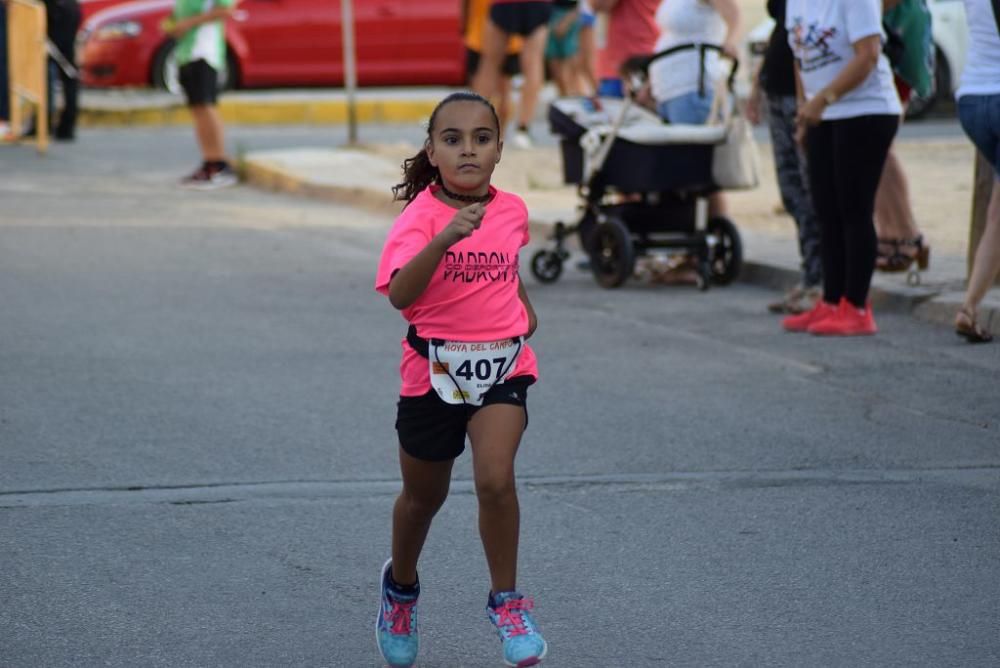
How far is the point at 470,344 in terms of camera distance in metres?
4.05

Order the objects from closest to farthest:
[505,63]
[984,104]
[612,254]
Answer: [984,104], [612,254], [505,63]

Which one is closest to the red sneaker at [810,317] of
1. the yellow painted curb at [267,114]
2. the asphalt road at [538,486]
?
the asphalt road at [538,486]

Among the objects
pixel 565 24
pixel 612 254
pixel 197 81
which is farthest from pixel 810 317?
pixel 565 24

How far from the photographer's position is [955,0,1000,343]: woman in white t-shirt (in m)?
7.77

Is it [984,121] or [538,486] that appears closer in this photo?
[538,486]

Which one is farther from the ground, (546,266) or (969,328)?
(969,328)

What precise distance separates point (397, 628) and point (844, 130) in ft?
15.7

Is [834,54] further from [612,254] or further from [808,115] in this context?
[612,254]

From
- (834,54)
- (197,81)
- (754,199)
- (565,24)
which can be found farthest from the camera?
(565,24)

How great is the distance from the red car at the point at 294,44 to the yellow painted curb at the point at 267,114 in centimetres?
62

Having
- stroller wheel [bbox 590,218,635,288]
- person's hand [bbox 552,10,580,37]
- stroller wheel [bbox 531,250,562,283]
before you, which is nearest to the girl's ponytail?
stroller wheel [bbox 590,218,635,288]

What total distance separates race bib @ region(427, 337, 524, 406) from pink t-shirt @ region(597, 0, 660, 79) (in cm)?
801

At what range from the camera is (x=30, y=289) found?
390 inches

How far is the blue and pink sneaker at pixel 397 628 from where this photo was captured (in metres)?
4.17
